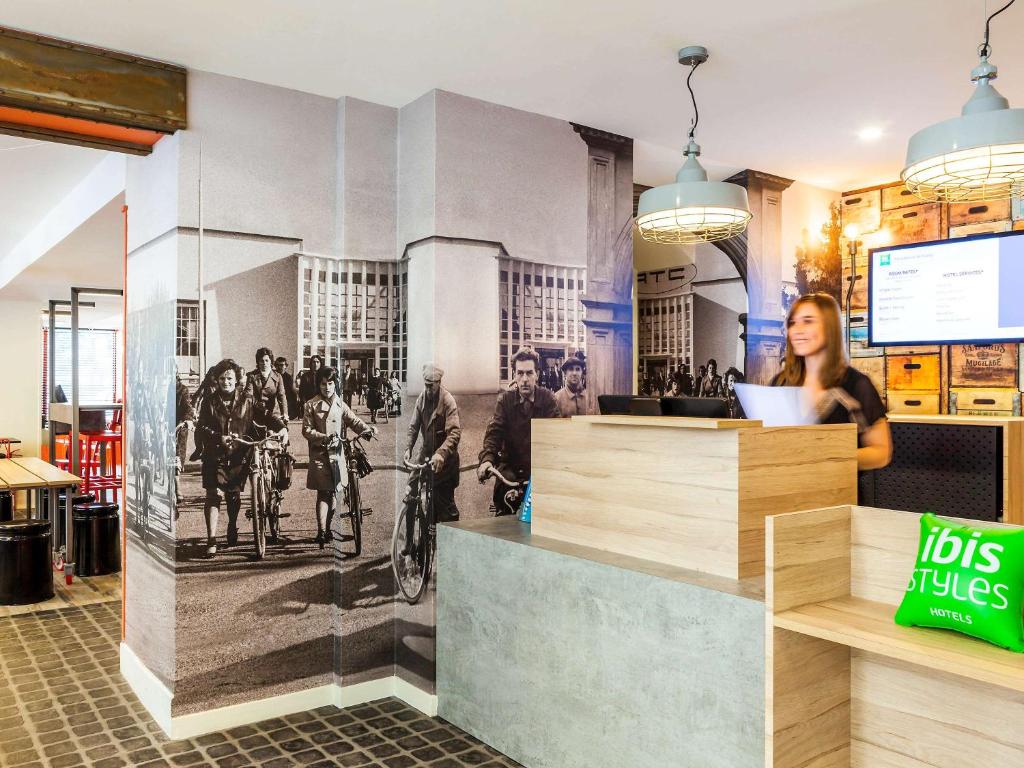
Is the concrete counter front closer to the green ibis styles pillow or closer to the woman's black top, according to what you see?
the green ibis styles pillow

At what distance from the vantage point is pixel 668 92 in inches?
152

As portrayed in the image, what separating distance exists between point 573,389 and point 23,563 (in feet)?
13.2

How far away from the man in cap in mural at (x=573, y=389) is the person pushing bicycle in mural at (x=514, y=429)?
0.10 metres

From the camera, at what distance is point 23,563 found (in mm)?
5445

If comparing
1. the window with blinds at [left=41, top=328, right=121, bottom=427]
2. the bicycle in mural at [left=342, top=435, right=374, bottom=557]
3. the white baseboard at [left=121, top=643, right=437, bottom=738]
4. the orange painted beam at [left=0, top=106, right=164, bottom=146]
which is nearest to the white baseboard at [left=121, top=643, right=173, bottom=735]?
the white baseboard at [left=121, top=643, right=437, bottom=738]

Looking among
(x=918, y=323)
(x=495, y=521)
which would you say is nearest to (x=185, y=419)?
(x=495, y=521)

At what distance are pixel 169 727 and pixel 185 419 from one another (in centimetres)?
130

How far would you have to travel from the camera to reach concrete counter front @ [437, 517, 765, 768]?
2.35 meters

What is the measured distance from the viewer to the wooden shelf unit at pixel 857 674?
1970mm

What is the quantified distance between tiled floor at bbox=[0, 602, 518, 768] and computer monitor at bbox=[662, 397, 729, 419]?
1.55m

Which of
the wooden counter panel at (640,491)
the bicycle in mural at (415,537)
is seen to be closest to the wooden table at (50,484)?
the bicycle in mural at (415,537)

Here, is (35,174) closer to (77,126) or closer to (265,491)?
(77,126)

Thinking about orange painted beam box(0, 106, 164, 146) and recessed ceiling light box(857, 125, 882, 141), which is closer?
orange painted beam box(0, 106, 164, 146)

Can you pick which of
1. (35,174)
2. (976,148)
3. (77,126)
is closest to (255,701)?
(77,126)
